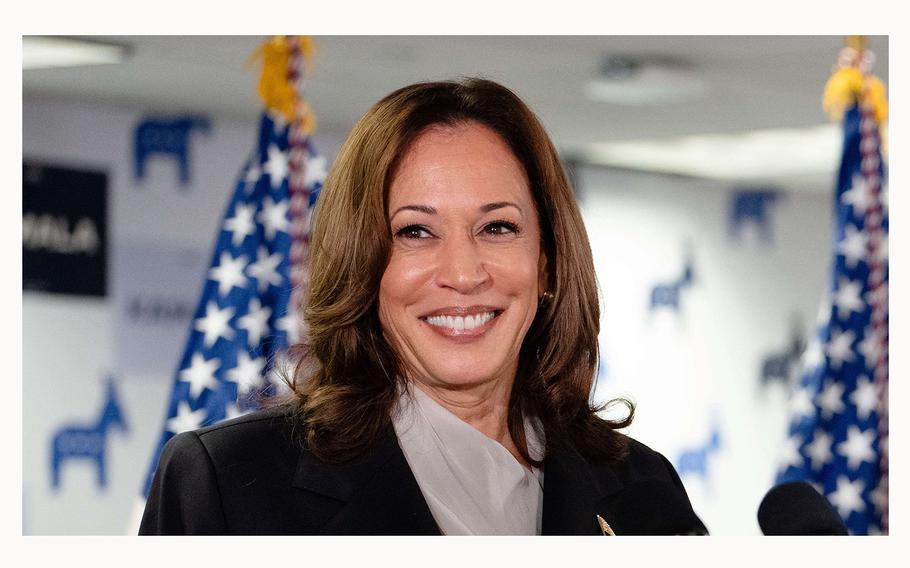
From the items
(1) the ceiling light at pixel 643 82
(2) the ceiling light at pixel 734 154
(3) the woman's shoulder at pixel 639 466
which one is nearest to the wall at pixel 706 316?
(2) the ceiling light at pixel 734 154

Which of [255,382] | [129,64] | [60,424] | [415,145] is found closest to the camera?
[415,145]

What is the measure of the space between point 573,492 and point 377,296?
361mm

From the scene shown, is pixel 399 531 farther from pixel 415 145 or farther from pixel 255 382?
pixel 255 382

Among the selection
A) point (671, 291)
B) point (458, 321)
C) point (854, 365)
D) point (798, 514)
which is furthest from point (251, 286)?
point (671, 291)

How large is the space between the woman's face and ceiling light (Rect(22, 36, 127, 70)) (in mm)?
2917

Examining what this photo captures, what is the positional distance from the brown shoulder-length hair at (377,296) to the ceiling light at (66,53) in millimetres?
2848

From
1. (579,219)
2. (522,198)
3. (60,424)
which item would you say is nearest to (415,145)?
(522,198)

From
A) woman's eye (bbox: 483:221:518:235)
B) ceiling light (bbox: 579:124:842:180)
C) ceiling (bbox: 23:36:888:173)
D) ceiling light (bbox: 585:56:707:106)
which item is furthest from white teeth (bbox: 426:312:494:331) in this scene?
ceiling light (bbox: 579:124:842:180)

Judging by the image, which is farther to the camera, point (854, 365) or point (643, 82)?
point (643, 82)

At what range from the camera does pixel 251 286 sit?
3064mm

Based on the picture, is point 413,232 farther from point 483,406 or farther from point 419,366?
point 483,406

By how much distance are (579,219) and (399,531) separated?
52 centimetres
